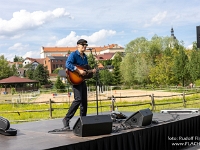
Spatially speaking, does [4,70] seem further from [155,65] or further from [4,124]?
[4,124]

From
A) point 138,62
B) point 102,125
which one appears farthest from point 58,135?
point 138,62

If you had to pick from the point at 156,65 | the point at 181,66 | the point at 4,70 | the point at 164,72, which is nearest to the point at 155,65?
the point at 156,65

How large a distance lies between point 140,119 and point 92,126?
1.11 meters

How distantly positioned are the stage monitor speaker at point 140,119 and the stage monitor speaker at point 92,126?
769 mm

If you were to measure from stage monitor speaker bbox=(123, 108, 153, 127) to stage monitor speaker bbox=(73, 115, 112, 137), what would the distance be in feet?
2.52

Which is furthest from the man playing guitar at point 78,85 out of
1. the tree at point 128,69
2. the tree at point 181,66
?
the tree at point 128,69

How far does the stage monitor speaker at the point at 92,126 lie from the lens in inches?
164

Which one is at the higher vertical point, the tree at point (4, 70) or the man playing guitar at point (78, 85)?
the tree at point (4, 70)

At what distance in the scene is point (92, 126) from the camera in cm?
423

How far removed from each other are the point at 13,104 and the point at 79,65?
1699 centimetres

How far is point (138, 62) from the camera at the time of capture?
1998 inches

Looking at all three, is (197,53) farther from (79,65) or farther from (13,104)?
(79,65)

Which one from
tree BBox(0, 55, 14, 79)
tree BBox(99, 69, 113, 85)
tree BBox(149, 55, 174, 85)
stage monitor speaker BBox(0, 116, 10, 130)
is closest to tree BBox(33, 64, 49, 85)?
tree BBox(0, 55, 14, 79)

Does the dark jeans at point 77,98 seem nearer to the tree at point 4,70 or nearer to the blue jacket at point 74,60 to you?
the blue jacket at point 74,60
